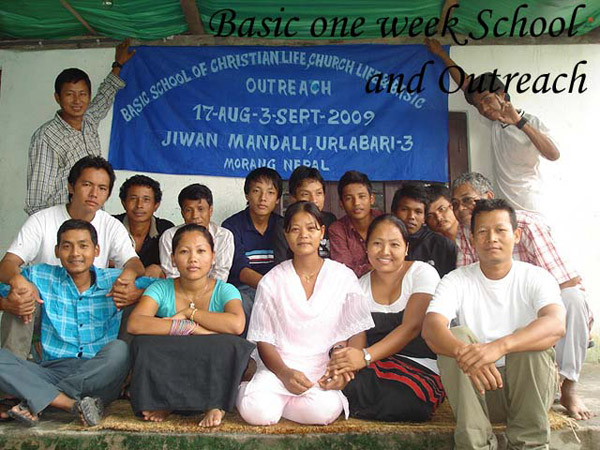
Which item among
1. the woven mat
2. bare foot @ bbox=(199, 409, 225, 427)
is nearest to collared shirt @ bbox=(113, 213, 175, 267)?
the woven mat

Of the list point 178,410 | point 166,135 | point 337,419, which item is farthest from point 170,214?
point 337,419

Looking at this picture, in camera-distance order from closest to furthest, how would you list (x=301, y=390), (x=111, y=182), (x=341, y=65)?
1. (x=301, y=390)
2. (x=111, y=182)
3. (x=341, y=65)

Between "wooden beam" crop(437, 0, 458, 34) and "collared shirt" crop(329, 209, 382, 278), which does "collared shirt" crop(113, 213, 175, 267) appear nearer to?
"collared shirt" crop(329, 209, 382, 278)

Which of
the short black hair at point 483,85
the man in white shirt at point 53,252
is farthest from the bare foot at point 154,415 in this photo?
the short black hair at point 483,85

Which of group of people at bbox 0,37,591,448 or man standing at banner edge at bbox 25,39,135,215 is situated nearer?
group of people at bbox 0,37,591,448

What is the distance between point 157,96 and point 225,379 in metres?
A: 3.24

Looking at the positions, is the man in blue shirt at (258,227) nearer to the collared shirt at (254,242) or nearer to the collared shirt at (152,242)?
the collared shirt at (254,242)

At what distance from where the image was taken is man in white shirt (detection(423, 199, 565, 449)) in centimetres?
235

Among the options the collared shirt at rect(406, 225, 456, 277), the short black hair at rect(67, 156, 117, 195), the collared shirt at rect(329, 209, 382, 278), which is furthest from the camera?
the collared shirt at rect(329, 209, 382, 278)

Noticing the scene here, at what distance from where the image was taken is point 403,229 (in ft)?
10.0

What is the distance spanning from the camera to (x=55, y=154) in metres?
4.63

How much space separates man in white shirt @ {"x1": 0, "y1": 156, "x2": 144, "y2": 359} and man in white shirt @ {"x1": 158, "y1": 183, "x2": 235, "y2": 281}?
0.83ft

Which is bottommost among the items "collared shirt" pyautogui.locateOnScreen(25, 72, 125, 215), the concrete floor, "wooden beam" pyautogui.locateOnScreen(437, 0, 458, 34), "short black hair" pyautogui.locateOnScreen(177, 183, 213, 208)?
the concrete floor

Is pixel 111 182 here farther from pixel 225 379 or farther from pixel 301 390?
pixel 301 390
